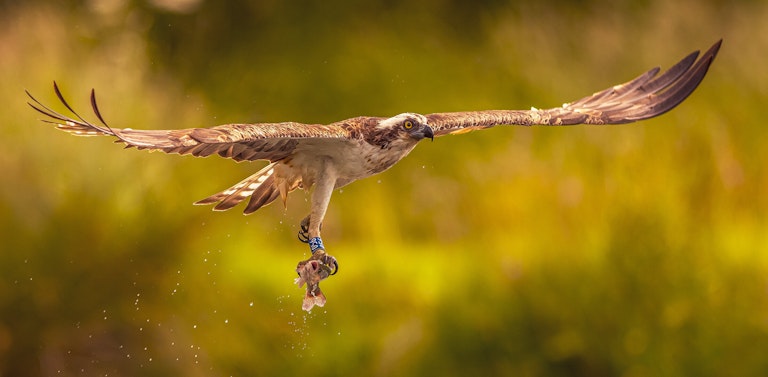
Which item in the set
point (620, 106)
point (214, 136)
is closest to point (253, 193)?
point (214, 136)

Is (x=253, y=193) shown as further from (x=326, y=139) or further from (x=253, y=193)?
(x=326, y=139)

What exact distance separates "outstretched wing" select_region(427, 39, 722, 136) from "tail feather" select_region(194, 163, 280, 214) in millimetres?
911

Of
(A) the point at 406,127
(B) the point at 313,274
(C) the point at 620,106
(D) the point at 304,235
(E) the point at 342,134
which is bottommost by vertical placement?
(B) the point at 313,274

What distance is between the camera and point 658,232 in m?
9.23

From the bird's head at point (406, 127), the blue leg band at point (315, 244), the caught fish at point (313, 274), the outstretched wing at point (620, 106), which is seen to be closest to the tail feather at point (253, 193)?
the blue leg band at point (315, 244)

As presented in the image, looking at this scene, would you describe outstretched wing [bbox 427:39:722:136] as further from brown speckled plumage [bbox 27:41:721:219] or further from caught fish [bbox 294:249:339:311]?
caught fish [bbox 294:249:339:311]

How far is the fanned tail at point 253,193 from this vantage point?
5102mm

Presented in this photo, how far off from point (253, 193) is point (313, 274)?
78 cm

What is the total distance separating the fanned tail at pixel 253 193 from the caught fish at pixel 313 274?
0.63 metres

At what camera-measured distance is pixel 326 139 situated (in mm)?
4582

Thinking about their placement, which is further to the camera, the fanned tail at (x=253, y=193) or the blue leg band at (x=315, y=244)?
the fanned tail at (x=253, y=193)

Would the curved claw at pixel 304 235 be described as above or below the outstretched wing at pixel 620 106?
below

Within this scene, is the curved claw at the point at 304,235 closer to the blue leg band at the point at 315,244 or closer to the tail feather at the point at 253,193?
the blue leg band at the point at 315,244

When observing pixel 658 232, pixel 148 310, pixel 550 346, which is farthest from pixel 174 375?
pixel 658 232
